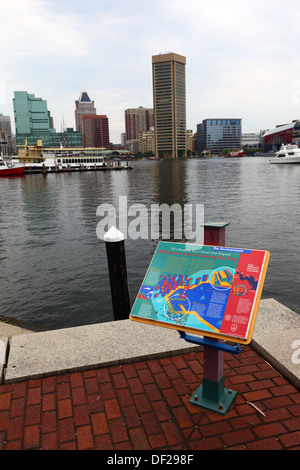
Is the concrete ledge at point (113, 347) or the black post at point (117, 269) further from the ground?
the black post at point (117, 269)

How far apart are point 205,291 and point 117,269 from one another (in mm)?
3349

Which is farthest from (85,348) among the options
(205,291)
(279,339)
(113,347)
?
(279,339)

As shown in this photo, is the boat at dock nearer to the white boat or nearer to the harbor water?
the white boat

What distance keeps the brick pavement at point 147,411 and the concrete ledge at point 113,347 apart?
122mm

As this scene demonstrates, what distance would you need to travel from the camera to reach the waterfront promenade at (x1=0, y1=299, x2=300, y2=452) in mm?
3354

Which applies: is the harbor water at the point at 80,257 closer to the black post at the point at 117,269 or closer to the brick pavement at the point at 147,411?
the black post at the point at 117,269

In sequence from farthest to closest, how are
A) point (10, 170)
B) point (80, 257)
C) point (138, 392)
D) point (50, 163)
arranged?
point (50, 163) < point (10, 170) < point (80, 257) < point (138, 392)

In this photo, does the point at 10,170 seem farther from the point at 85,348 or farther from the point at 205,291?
the point at 205,291

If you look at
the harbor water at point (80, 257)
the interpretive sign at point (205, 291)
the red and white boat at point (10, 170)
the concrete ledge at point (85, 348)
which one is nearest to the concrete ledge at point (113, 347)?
the concrete ledge at point (85, 348)

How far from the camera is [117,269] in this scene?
6508 millimetres

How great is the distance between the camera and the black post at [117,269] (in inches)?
252

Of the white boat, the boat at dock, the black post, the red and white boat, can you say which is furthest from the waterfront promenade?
the white boat

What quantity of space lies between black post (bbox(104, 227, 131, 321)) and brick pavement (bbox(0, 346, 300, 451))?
2.08 meters
